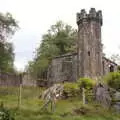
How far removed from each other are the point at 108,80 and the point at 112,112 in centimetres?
679

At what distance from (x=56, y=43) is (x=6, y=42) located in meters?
15.5

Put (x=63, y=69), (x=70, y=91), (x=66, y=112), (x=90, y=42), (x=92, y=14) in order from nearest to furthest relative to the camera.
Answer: (x=66, y=112) < (x=70, y=91) < (x=90, y=42) < (x=92, y=14) < (x=63, y=69)

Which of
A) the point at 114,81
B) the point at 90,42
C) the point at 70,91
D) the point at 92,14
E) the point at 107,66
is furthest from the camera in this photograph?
the point at 107,66

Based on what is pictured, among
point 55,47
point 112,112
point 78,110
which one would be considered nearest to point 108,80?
point 112,112

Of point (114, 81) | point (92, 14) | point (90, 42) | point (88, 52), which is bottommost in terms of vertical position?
point (114, 81)

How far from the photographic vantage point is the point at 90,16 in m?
46.5

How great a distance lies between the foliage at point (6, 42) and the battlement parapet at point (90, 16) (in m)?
9.37

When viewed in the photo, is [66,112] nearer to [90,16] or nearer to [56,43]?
[90,16]

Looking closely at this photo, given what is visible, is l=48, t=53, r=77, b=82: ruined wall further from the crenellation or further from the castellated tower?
the crenellation

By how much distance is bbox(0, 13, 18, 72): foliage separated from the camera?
155ft

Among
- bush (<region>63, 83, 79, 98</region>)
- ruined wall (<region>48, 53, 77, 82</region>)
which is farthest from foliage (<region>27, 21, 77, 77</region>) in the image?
bush (<region>63, 83, 79, 98</region>)

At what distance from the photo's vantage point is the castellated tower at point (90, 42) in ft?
149

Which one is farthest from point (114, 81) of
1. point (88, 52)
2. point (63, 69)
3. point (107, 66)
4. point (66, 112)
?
point (63, 69)

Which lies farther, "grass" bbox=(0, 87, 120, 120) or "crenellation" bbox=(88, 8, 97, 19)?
"crenellation" bbox=(88, 8, 97, 19)
